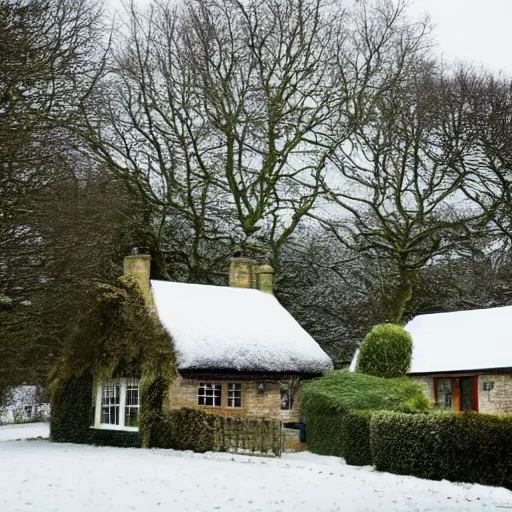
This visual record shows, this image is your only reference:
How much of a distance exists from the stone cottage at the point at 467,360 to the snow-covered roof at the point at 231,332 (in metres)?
4.12

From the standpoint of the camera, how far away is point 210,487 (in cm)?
1609

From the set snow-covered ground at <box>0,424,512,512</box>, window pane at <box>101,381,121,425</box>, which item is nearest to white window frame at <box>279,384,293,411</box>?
window pane at <box>101,381,121,425</box>

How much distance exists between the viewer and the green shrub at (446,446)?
16891 millimetres

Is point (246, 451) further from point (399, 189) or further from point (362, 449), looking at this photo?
point (399, 189)

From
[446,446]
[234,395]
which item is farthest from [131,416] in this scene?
[446,446]

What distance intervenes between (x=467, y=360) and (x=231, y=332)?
27.9 ft

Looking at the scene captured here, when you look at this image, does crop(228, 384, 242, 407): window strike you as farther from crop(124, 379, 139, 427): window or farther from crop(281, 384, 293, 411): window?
crop(124, 379, 139, 427): window

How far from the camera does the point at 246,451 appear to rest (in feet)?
76.3

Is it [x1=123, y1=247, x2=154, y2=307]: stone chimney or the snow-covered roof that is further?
[x1=123, y1=247, x2=154, y2=307]: stone chimney

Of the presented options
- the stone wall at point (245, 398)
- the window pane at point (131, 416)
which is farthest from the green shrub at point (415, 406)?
the window pane at point (131, 416)

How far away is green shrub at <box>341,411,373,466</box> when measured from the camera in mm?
21531

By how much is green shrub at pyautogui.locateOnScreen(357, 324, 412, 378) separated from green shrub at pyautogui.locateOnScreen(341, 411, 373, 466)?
21.0 feet

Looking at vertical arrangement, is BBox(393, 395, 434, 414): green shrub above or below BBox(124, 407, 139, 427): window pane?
above

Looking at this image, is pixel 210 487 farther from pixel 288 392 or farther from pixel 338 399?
pixel 288 392
